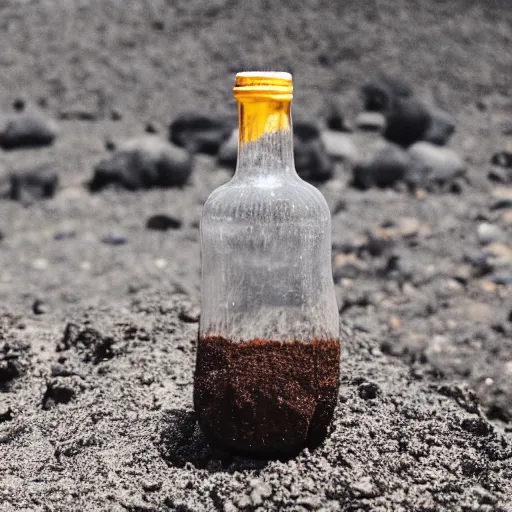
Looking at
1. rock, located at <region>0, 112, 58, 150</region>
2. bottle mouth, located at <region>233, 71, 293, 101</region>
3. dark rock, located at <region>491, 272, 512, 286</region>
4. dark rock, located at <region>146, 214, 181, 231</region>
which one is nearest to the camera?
bottle mouth, located at <region>233, 71, 293, 101</region>


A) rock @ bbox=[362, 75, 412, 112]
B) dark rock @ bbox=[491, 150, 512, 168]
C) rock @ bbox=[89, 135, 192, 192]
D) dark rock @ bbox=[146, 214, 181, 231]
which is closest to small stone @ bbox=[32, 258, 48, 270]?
dark rock @ bbox=[146, 214, 181, 231]

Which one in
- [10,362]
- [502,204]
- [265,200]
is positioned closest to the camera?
[265,200]

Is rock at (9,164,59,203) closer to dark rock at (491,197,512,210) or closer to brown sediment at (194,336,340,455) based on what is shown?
dark rock at (491,197,512,210)

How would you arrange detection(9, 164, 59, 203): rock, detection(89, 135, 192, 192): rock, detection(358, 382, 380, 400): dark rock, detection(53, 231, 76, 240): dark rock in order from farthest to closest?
1. detection(89, 135, 192, 192): rock
2. detection(9, 164, 59, 203): rock
3. detection(53, 231, 76, 240): dark rock
4. detection(358, 382, 380, 400): dark rock

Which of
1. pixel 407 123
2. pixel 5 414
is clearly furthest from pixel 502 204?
pixel 5 414

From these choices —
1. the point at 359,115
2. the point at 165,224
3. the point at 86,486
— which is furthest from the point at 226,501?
the point at 359,115

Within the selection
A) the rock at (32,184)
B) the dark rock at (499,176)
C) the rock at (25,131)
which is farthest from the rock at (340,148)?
the rock at (25,131)

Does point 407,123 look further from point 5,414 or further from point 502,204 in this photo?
point 5,414
